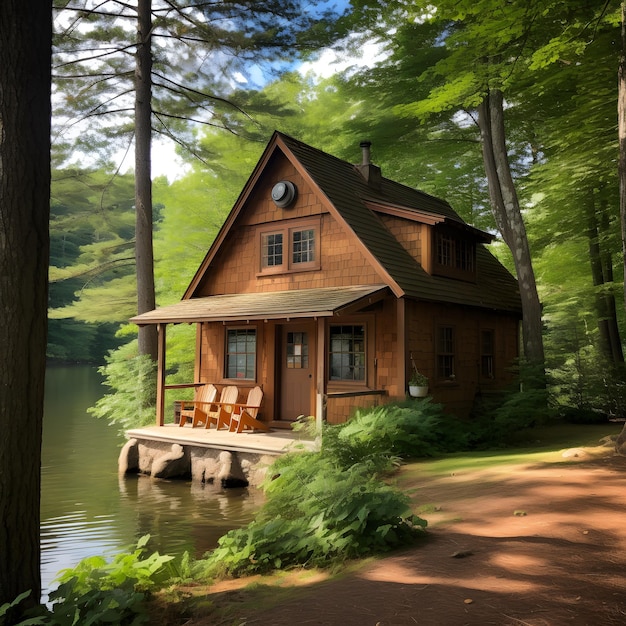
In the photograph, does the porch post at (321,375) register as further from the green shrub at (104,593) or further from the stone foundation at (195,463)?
the green shrub at (104,593)

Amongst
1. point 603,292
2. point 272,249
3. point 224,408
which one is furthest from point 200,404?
point 603,292

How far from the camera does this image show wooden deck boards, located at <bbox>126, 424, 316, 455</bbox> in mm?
11188

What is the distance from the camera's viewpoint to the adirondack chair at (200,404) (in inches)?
537

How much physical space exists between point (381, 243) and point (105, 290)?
13226 millimetres

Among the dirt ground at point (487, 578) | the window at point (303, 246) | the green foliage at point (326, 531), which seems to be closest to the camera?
the dirt ground at point (487, 578)

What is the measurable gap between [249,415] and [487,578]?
9.40 m

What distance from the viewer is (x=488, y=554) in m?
4.61

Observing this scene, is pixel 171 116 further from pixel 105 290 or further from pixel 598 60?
pixel 598 60

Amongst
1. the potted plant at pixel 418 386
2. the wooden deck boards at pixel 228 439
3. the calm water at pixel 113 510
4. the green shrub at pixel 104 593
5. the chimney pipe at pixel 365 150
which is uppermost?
the chimney pipe at pixel 365 150

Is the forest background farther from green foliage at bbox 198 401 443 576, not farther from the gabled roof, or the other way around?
green foliage at bbox 198 401 443 576

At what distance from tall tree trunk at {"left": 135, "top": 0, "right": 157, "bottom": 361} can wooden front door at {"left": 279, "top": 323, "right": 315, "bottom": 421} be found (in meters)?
5.70

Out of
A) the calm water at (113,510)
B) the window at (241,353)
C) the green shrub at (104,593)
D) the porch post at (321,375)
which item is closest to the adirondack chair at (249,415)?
the window at (241,353)

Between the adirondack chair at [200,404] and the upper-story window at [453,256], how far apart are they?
6.03 m

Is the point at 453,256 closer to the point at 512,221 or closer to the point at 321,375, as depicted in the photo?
the point at 512,221
